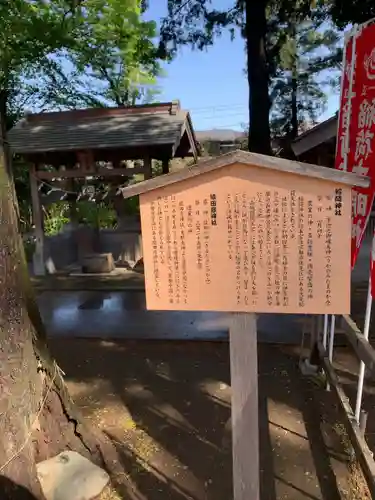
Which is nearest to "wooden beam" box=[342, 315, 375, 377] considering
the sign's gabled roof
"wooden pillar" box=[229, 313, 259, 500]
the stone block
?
"wooden pillar" box=[229, 313, 259, 500]

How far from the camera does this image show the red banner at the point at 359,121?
2895 mm

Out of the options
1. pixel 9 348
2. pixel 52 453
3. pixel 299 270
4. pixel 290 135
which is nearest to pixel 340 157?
pixel 299 270

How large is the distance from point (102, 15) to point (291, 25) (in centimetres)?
581

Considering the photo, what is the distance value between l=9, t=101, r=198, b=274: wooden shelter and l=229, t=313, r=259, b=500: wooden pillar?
7.40 meters

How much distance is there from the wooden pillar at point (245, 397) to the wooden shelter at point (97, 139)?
7.40 meters

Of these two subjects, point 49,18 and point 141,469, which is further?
point 49,18

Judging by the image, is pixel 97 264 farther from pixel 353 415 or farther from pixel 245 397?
pixel 245 397

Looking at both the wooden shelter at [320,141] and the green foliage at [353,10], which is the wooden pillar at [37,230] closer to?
the wooden shelter at [320,141]

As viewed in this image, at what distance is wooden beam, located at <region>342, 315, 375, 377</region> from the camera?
2.61 m

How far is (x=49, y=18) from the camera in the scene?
1221 cm

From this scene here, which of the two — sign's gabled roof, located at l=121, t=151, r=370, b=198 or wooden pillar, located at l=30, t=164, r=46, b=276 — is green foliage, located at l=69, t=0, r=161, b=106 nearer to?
wooden pillar, located at l=30, t=164, r=46, b=276

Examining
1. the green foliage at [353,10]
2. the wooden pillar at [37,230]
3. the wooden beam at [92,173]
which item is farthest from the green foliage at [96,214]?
the green foliage at [353,10]

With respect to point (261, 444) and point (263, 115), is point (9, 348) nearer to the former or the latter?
point (261, 444)

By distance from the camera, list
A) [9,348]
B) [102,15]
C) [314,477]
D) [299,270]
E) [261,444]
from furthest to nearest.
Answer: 1. [102,15]
2. [261,444]
3. [314,477]
4. [9,348]
5. [299,270]
